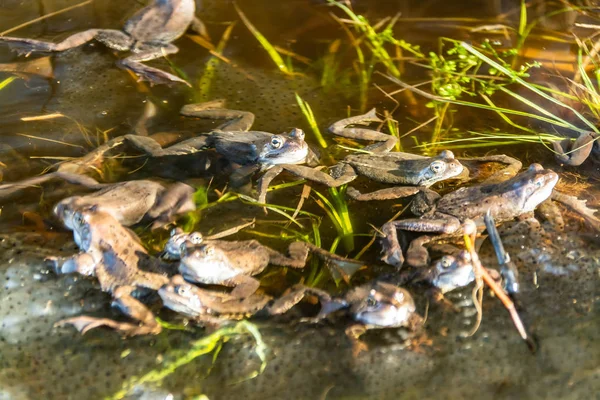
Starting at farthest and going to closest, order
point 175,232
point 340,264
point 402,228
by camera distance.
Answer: point 402,228, point 340,264, point 175,232

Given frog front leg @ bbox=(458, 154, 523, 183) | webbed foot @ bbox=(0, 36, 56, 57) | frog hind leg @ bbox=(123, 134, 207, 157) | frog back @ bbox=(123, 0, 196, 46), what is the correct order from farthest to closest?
frog back @ bbox=(123, 0, 196, 46), webbed foot @ bbox=(0, 36, 56, 57), frog hind leg @ bbox=(123, 134, 207, 157), frog front leg @ bbox=(458, 154, 523, 183)

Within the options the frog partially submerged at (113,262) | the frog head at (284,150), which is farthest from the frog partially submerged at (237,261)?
the frog head at (284,150)

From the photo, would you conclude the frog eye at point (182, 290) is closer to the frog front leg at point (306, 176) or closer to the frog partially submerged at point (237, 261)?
the frog partially submerged at point (237, 261)

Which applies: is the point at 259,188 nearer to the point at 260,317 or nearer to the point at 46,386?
the point at 260,317

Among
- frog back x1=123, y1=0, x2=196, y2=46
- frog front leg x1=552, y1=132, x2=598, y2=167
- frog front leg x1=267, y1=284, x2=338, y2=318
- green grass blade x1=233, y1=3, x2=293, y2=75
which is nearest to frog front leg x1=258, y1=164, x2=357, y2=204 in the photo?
frog front leg x1=267, y1=284, x2=338, y2=318

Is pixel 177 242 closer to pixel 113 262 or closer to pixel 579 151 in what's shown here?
pixel 113 262

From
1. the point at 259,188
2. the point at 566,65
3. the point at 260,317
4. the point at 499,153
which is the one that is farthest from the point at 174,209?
the point at 566,65

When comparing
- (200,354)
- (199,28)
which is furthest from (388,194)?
(199,28)

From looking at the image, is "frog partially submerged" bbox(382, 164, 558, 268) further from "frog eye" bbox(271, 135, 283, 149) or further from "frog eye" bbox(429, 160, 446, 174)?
"frog eye" bbox(271, 135, 283, 149)
